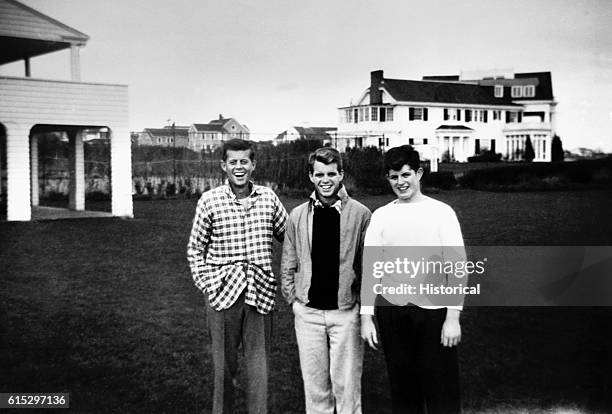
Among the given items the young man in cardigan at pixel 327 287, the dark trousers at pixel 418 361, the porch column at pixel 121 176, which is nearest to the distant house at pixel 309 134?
the porch column at pixel 121 176

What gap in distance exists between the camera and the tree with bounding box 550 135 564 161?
3.09 m

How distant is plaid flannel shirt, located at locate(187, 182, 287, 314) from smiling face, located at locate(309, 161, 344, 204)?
252 millimetres

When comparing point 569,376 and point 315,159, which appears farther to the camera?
point 569,376

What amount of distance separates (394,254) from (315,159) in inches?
15.9

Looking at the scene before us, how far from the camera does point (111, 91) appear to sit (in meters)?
3.35

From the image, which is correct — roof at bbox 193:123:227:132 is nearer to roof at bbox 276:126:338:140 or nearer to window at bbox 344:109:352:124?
roof at bbox 276:126:338:140

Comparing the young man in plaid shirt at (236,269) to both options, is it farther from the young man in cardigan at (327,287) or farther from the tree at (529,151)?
the tree at (529,151)

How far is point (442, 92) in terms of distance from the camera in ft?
10.3

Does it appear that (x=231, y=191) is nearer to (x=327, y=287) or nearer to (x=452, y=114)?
(x=327, y=287)

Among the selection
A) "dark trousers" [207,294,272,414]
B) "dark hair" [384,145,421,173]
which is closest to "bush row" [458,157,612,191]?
"dark hair" [384,145,421,173]

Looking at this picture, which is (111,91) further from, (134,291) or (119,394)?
(119,394)

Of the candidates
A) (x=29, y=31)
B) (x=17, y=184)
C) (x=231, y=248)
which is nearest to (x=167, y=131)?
(x=29, y=31)

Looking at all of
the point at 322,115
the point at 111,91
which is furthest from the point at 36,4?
the point at 322,115

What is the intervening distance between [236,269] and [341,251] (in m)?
0.38
